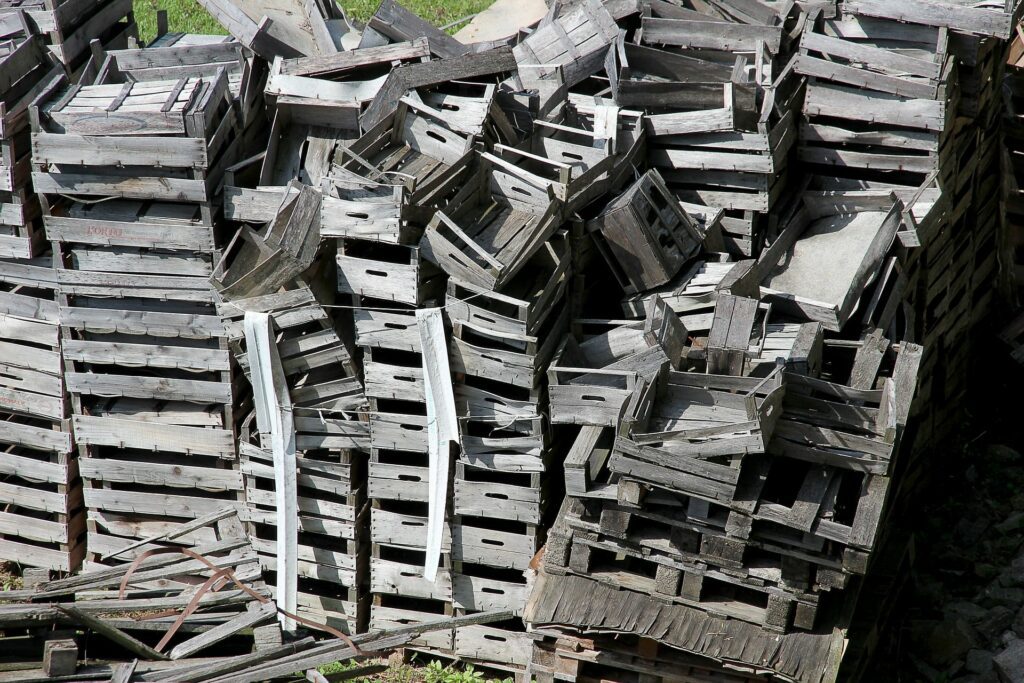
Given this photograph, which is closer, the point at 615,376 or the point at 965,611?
the point at 615,376

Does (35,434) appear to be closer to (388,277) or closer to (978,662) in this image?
(388,277)

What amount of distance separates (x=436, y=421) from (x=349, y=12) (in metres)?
9.21

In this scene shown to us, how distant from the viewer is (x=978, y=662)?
27.9 ft

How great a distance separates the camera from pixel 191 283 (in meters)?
8.44

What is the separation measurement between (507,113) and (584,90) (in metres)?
1.16

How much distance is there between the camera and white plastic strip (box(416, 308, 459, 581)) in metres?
7.58

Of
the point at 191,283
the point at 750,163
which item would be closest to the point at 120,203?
the point at 191,283

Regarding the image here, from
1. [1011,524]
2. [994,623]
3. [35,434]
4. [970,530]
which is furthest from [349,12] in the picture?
[994,623]

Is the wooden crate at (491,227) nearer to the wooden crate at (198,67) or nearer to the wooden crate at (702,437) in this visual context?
the wooden crate at (702,437)

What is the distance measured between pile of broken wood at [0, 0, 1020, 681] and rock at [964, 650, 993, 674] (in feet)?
3.10

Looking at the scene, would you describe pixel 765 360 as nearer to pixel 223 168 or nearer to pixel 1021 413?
pixel 223 168

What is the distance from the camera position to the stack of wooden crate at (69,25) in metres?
9.12

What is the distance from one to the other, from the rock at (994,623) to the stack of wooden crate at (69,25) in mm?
8112

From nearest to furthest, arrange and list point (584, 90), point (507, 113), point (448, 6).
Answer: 1. point (507, 113)
2. point (584, 90)
3. point (448, 6)
